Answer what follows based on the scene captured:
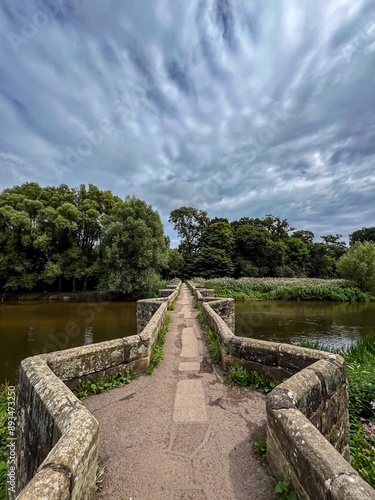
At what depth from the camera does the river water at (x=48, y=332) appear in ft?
27.7

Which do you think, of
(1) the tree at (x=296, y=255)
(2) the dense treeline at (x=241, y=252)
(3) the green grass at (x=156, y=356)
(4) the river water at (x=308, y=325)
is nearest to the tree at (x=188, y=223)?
(2) the dense treeline at (x=241, y=252)

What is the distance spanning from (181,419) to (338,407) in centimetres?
173

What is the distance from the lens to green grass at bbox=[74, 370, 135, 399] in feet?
10.6

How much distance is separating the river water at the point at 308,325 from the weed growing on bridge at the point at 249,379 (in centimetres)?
704

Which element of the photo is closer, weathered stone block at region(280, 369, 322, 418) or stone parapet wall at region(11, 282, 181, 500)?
stone parapet wall at region(11, 282, 181, 500)

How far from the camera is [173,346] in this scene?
5.52 m

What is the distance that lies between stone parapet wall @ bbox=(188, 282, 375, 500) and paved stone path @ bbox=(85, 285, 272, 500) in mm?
359

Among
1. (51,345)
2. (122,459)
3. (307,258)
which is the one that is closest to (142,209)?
(51,345)

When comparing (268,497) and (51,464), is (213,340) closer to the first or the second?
(268,497)

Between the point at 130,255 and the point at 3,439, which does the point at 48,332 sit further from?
the point at 130,255

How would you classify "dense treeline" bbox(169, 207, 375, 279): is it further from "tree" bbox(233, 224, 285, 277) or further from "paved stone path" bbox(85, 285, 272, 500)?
"paved stone path" bbox(85, 285, 272, 500)

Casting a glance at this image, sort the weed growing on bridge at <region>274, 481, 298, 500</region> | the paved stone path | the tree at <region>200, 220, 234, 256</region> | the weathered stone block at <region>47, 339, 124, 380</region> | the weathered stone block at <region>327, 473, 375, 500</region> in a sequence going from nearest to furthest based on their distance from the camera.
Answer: the weathered stone block at <region>327, 473, 375, 500</region> < the weed growing on bridge at <region>274, 481, 298, 500</region> < the paved stone path < the weathered stone block at <region>47, 339, 124, 380</region> < the tree at <region>200, 220, 234, 256</region>

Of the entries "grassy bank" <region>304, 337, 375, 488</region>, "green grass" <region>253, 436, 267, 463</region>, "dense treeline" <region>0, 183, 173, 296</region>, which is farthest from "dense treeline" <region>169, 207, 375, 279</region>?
"green grass" <region>253, 436, 267, 463</region>

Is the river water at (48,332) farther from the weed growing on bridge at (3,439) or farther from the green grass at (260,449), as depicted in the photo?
the green grass at (260,449)
